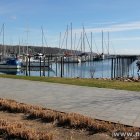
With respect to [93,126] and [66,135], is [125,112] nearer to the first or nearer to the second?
[93,126]

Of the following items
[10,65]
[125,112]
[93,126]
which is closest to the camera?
[93,126]

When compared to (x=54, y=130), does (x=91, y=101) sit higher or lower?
higher

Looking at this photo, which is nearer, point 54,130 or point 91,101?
point 54,130

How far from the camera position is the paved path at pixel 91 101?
8891mm

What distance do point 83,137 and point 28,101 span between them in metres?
4.32

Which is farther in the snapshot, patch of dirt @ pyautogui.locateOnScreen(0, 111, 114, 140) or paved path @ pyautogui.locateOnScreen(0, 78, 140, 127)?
paved path @ pyautogui.locateOnScreen(0, 78, 140, 127)

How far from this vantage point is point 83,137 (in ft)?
23.8

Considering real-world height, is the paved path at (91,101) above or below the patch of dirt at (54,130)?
A: above

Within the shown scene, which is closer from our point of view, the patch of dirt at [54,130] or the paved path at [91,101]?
the patch of dirt at [54,130]

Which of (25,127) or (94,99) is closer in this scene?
(25,127)

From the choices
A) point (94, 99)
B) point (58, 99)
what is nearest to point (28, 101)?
point (58, 99)

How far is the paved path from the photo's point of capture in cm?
889

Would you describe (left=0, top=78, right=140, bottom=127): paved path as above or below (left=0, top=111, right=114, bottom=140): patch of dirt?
above

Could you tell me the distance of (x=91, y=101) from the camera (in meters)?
11.2
